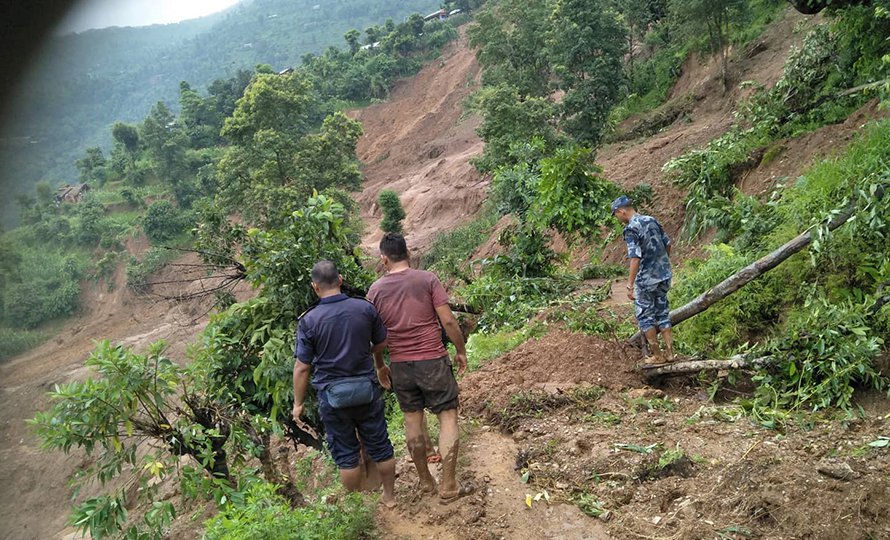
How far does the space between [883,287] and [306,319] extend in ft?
14.1

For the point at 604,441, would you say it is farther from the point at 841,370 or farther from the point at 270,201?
the point at 270,201

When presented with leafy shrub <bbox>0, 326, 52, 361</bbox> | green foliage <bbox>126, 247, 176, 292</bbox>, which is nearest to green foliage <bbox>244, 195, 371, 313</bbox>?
leafy shrub <bbox>0, 326, 52, 361</bbox>

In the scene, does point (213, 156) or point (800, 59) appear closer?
point (800, 59)

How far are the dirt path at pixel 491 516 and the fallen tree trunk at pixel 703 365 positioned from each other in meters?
1.78

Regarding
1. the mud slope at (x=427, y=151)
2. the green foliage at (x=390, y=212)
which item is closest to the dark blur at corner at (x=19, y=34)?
the mud slope at (x=427, y=151)

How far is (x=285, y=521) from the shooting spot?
10.0ft

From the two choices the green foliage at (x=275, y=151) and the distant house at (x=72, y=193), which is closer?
the green foliage at (x=275, y=151)

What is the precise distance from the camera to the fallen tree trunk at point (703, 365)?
4.62m

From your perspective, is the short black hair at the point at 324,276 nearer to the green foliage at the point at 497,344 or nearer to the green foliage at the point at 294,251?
the green foliage at the point at 294,251

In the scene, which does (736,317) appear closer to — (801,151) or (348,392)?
(348,392)

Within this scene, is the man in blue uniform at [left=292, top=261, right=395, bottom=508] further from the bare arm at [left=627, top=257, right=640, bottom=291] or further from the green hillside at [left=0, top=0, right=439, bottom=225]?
the green hillside at [left=0, top=0, right=439, bottom=225]

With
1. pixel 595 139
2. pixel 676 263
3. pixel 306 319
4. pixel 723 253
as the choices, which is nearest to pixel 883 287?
pixel 723 253

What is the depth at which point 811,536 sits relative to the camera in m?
2.75

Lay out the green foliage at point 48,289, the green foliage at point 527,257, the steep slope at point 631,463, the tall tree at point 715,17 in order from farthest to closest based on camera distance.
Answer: the green foliage at point 48,289 → the tall tree at point 715,17 → the green foliage at point 527,257 → the steep slope at point 631,463
